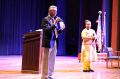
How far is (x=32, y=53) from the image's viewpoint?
9.57m

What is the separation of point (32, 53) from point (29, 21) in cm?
899

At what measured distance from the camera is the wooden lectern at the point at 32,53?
9.46 meters

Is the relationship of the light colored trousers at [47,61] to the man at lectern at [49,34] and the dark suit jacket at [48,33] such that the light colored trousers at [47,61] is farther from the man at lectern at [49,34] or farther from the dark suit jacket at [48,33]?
the dark suit jacket at [48,33]

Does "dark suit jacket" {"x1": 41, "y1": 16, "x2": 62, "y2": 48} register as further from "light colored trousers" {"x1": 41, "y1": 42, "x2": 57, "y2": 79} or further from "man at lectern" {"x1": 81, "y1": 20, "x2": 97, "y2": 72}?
"man at lectern" {"x1": 81, "y1": 20, "x2": 97, "y2": 72}

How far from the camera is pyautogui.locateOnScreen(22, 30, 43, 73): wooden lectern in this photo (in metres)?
9.46

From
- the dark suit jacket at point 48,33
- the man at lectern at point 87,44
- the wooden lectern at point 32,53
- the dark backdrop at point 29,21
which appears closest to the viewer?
the dark suit jacket at point 48,33

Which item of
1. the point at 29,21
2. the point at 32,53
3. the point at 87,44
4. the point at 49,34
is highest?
the point at 29,21

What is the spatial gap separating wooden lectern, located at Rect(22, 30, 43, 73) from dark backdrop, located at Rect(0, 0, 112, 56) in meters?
8.46

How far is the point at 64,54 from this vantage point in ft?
59.7

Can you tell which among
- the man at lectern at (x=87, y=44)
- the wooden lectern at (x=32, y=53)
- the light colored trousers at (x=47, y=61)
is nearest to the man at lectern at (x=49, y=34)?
the light colored trousers at (x=47, y=61)

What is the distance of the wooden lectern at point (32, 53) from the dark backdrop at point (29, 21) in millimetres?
8458

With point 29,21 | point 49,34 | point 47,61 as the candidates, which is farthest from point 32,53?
point 29,21

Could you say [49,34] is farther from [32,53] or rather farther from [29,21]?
[29,21]

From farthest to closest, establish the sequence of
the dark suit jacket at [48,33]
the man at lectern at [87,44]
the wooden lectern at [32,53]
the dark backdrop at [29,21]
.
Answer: the dark backdrop at [29,21] → the man at lectern at [87,44] → the wooden lectern at [32,53] → the dark suit jacket at [48,33]
